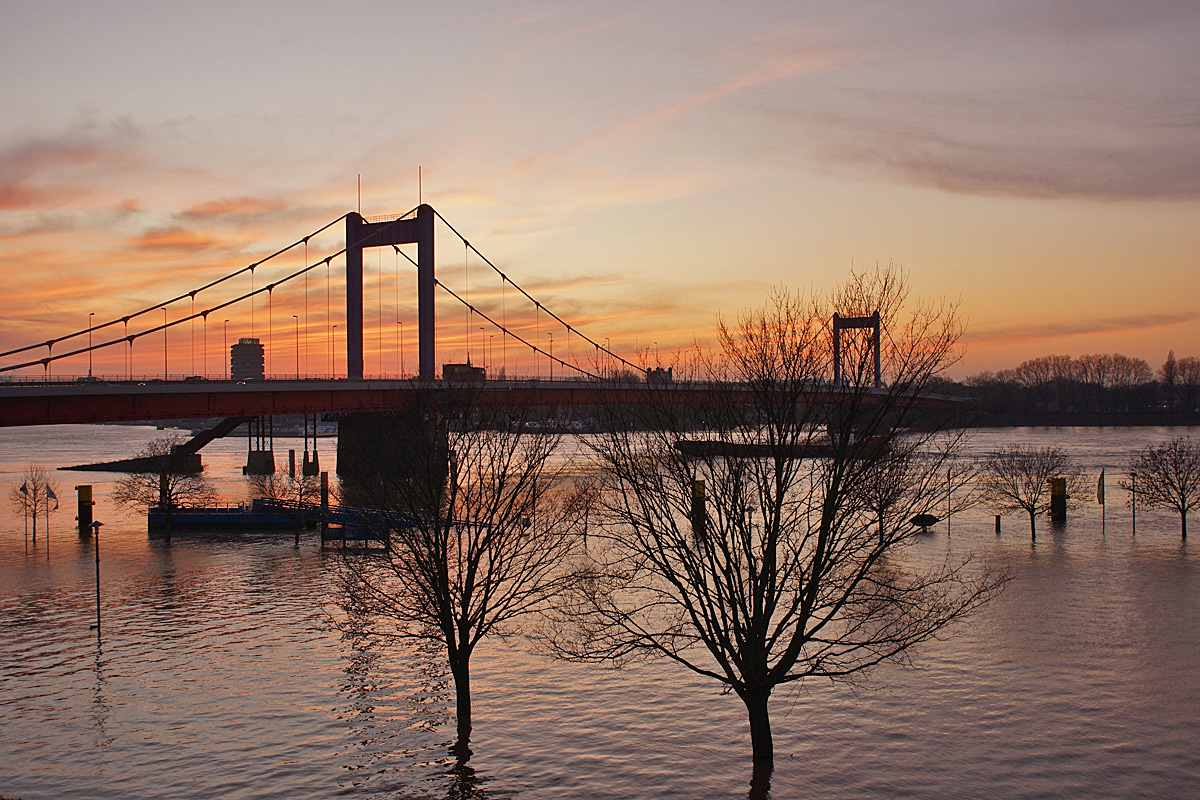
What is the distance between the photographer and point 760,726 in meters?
16.0

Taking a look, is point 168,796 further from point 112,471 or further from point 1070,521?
point 112,471

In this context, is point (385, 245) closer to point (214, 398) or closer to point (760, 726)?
point (214, 398)

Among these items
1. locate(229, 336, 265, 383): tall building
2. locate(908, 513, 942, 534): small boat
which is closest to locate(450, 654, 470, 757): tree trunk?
locate(908, 513, 942, 534): small boat

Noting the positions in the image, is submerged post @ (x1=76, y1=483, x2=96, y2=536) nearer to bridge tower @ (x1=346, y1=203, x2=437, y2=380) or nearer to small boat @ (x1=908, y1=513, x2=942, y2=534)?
bridge tower @ (x1=346, y1=203, x2=437, y2=380)

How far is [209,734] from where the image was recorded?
19688 millimetres

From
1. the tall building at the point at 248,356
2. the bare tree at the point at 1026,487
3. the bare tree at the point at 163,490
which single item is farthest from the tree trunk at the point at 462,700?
the tall building at the point at 248,356

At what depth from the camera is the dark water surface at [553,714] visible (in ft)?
57.6

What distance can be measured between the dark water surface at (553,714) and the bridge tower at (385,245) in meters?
39.5

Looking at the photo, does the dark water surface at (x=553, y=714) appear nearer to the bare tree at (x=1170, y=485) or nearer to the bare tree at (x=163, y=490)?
the bare tree at (x=1170, y=485)

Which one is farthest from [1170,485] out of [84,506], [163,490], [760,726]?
[84,506]

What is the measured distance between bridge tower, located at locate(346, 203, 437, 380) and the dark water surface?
39.5m

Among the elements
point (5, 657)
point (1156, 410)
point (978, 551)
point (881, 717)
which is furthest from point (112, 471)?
point (1156, 410)

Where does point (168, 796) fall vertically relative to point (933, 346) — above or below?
below

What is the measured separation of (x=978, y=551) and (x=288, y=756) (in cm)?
3043
